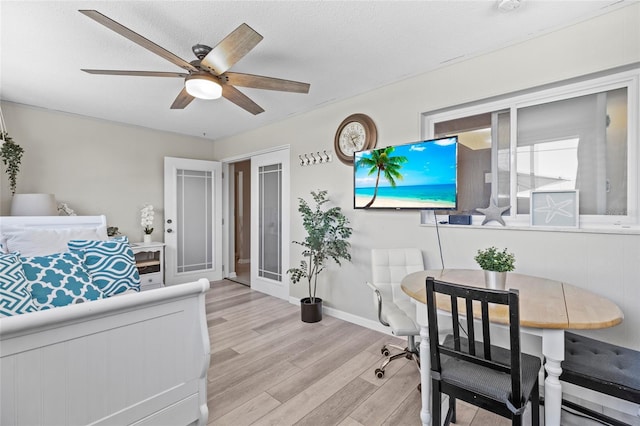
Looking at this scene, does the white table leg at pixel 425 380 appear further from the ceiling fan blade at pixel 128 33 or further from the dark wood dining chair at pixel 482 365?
the ceiling fan blade at pixel 128 33

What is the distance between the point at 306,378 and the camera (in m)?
2.17

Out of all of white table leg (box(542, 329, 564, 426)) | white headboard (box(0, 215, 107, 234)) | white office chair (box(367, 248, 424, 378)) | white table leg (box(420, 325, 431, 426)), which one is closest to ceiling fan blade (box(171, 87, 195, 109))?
white headboard (box(0, 215, 107, 234))

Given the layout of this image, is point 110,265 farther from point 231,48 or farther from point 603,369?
point 603,369

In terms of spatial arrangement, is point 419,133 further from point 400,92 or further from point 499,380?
point 499,380

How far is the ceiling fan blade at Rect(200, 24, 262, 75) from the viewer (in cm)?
160

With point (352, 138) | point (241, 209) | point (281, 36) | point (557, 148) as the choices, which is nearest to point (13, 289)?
point (281, 36)

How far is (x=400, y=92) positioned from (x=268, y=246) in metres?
2.85

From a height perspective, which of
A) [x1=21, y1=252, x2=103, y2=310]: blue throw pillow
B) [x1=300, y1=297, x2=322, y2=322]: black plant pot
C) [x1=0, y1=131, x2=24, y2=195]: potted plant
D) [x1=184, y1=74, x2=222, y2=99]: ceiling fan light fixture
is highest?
[x1=184, y1=74, x2=222, y2=99]: ceiling fan light fixture

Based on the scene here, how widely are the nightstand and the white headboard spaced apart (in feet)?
2.83

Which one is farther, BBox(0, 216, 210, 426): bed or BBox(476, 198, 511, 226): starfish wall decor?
BBox(476, 198, 511, 226): starfish wall decor

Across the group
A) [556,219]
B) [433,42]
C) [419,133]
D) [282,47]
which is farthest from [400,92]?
[556,219]

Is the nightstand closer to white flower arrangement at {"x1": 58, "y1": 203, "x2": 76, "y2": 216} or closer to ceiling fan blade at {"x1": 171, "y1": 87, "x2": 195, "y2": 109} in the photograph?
white flower arrangement at {"x1": 58, "y1": 203, "x2": 76, "y2": 216}

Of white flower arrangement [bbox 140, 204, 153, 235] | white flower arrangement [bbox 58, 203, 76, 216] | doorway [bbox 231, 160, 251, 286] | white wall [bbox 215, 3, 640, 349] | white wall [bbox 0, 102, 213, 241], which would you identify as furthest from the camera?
doorway [bbox 231, 160, 251, 286]

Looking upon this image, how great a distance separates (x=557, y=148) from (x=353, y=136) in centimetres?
180
